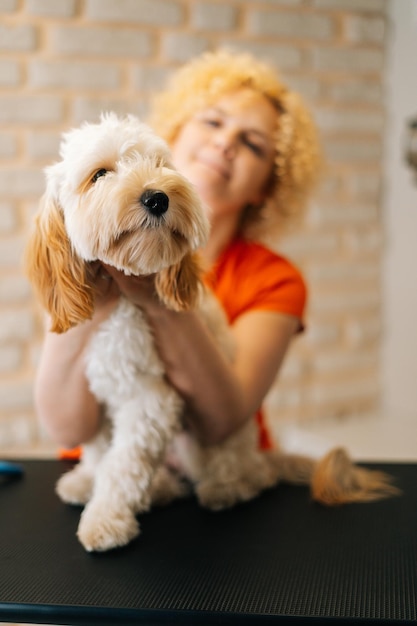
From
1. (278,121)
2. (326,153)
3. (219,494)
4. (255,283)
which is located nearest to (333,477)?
(219,494)

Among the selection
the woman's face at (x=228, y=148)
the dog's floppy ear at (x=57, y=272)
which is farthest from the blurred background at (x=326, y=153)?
the dog's floppy ear at (x=57, y=272)

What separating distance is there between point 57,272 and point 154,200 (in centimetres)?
18

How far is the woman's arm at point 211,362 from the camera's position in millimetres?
970

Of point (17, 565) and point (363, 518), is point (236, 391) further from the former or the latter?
point (17, 565)

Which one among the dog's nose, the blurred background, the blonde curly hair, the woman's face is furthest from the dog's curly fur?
the blurred background

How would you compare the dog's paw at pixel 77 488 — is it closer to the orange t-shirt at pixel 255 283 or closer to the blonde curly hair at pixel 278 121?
the orange t-shirt at pixel 255 283

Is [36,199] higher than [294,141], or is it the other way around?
[294,141]

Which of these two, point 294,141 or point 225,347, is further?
point 294,141

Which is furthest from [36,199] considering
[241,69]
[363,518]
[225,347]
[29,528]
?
[363,518]

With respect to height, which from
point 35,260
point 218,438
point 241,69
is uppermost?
point 241,69

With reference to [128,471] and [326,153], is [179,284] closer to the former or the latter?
[128,471]

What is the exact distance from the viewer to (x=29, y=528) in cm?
99

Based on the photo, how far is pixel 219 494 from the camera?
108 cm

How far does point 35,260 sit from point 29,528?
417 millimetres
